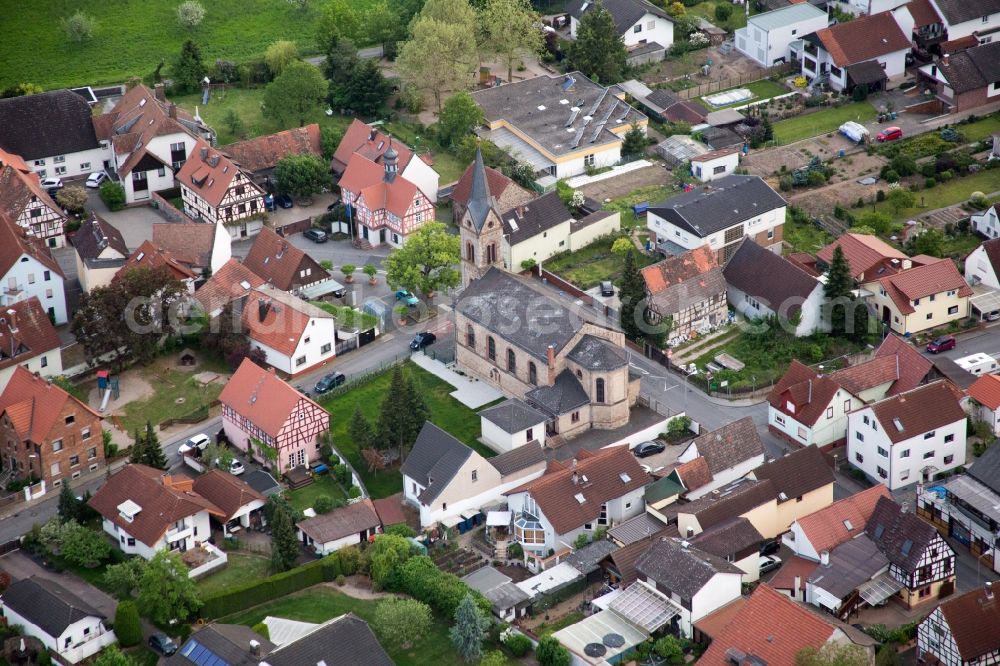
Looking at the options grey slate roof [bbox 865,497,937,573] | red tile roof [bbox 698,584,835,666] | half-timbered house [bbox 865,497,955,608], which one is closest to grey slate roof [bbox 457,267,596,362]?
grey slate roof [bbox 865,497,937,573]

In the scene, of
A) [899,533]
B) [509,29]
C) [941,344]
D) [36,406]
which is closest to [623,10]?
[509,29]

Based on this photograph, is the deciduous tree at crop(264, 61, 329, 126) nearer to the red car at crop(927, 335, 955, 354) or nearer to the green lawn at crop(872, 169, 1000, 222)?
the green lawn at crop(872, 169, 1000, 222)

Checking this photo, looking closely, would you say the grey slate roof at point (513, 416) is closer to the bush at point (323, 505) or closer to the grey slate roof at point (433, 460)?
the grey slate roof at point (433, 460)

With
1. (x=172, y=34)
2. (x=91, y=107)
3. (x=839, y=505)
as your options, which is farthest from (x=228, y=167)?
(x=839, y=505)

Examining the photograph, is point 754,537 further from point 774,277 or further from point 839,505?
point 774,277

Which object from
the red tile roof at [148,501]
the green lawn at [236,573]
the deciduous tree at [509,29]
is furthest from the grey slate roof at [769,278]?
the red tile roof at [148,501]
